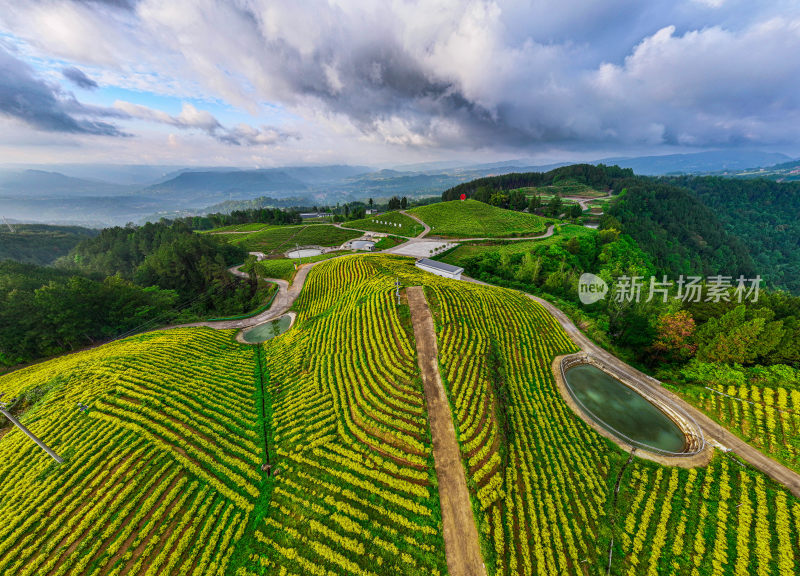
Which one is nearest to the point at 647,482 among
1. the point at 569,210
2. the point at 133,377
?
the point at 133,377

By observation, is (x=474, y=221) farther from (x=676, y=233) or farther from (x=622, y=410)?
(x=676, y=233)

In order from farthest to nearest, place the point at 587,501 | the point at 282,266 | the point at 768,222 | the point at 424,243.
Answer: the point at 768,222 < the point at 424,243 < the point at 282,266 < the point at 587,501

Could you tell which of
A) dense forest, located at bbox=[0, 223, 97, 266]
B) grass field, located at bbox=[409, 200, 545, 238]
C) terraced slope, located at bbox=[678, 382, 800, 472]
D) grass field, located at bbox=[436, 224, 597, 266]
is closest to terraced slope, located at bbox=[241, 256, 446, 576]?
terraced slope, located at bbox=[678, 382, 800, 472]

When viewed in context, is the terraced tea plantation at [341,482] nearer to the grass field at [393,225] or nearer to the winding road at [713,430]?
the winding road at [713,430]

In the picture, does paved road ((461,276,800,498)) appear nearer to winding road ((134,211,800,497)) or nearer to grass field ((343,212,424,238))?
winding road ((134,211,800,497))

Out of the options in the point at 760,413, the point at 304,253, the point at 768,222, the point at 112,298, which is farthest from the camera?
the point at 768,222

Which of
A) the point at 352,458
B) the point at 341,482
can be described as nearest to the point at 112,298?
the point at 352,458
